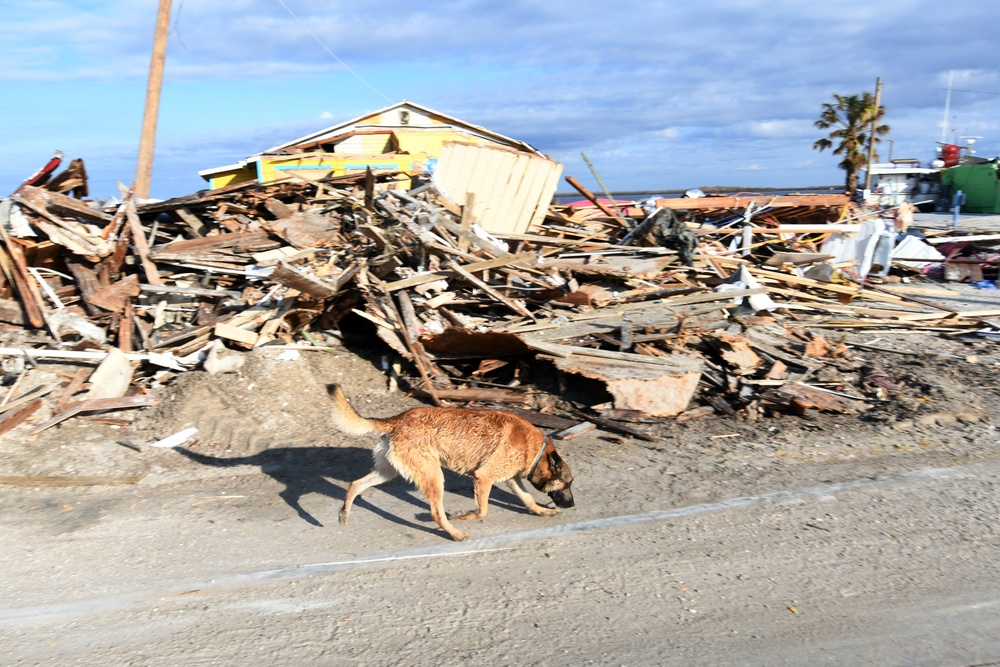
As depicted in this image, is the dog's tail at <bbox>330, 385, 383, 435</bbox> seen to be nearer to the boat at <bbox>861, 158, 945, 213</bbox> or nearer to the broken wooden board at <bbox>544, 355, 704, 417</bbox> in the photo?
the broken wooden board at <bbox>544, 355, 704, 417</bbox>

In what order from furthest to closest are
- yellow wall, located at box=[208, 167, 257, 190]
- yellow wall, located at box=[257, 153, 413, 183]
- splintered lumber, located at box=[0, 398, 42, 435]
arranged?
1. yellow wall, located at box=[208, 167, 257, 190]
2. yellow wall, located at box=[257, 153, 413, 183]
3. splintered lumber, located at box=[0, 398, 42, 435]

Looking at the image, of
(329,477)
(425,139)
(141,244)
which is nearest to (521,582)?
(329,477)

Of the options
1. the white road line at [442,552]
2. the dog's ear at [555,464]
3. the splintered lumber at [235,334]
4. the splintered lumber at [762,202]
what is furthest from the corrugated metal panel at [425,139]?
the white road line at [442,552]

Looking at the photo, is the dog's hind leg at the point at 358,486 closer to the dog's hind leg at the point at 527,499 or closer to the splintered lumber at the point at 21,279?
the dog's hind leg at the point at 527,499

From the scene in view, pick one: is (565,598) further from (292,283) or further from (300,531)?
(292,283)

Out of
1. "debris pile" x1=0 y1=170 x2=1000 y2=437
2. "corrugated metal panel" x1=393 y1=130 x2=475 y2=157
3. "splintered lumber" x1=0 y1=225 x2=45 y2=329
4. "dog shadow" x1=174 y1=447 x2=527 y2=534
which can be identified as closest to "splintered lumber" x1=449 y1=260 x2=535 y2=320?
"debris pile" x1=0 y1=170 x2=1000 y2=437

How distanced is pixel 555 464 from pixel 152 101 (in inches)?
514

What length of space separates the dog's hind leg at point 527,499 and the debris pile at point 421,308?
1.84 m

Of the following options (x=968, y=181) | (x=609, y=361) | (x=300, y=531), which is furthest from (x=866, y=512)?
(x=968, y=181)

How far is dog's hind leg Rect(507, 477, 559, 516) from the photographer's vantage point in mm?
6117

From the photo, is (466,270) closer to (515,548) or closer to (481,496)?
(481,496)

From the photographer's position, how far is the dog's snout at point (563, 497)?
6.04 metres

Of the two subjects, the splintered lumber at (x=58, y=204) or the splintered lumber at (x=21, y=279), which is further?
the splintered lumber at (x=58, y=204)

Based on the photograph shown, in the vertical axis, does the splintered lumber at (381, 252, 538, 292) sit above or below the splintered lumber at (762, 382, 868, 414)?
above
